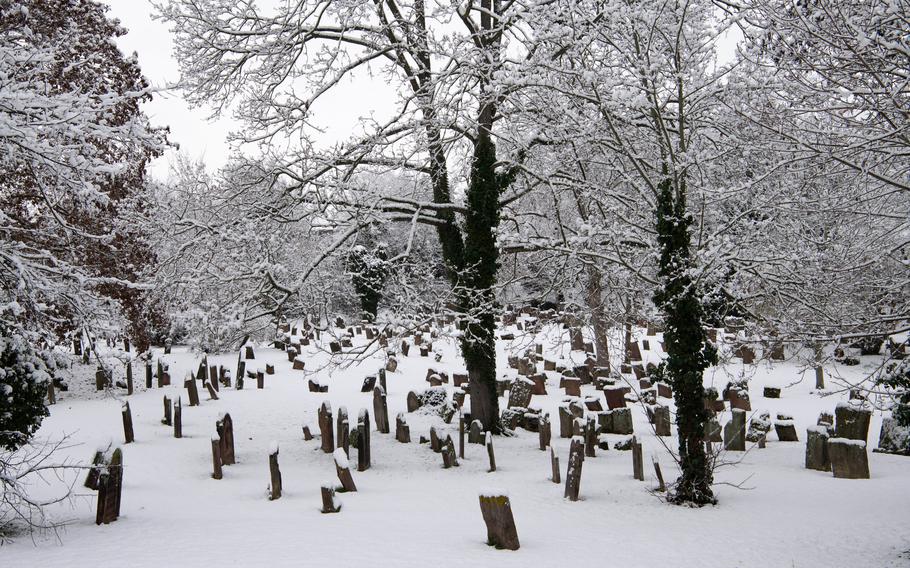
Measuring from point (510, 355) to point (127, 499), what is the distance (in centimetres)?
1434

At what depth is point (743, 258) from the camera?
8211mm

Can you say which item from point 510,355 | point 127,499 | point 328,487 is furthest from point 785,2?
point 510,355

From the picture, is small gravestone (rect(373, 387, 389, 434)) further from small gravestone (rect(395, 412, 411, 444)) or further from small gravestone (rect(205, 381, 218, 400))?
small gravestone (rect(205, 381, 218, 400))

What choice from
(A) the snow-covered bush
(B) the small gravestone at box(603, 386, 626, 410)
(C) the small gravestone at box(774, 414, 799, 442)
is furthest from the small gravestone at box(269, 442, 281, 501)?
(C) the small gravestone at box(774, 414, 799, 442)

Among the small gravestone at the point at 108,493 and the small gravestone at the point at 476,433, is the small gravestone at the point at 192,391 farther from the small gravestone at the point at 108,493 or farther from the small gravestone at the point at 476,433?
the small gravestone at the point at 108,493

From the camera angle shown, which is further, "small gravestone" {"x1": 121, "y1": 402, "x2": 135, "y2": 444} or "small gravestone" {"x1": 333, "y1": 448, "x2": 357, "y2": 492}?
"small gravestone" {"x1": 121, "y1": 402, "x2": 135, "y2": 444}

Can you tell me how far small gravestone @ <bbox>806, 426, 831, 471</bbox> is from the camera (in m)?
8.93

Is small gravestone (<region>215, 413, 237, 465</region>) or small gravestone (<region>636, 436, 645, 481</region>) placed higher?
small gravestone (<region>215, 413, 237, 465</region>)

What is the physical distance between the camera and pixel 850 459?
841 centimetres

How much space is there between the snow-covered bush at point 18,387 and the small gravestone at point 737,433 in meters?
9.52

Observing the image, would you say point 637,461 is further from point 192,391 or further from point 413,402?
point 192,391

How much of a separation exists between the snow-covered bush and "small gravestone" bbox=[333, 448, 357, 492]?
10.8 ft

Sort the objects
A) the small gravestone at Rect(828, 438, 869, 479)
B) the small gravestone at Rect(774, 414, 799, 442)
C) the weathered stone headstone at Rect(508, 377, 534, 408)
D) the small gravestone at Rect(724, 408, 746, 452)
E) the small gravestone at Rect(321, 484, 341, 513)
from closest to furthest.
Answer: the small gravestone at Rect(321, 484, 341, 513)
the small gravestone at Rect(828, 438, 869, 479)
the small gravestone at Rect(724, 408, 746, 452)
the small gravestone at Rect(774, 414, 799, 442)
the weathered stone headstone at Rect(508, 377, 534, 408)

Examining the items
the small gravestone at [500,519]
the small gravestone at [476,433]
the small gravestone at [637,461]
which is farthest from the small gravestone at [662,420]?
the small gravestone at [500,519]
